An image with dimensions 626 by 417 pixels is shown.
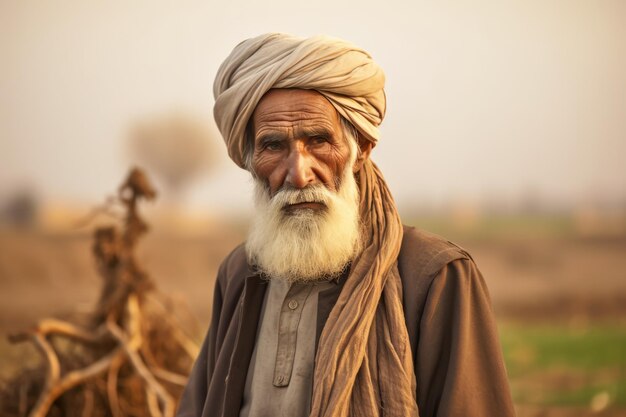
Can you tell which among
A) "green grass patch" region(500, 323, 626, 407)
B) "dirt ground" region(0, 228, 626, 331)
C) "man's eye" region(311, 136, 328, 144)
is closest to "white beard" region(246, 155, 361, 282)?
"man's eye" region(311, 136, 328, 144)

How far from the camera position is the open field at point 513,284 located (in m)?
9.34

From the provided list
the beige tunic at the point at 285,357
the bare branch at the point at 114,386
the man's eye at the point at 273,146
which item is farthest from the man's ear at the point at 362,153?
the bare branch at the point at 114,386

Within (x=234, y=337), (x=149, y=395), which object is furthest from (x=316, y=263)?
(x=149, y=395)

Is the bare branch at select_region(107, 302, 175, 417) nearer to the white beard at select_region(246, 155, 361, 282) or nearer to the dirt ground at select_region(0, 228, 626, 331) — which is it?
the white beard at select_region(246, 155, 361, 282)

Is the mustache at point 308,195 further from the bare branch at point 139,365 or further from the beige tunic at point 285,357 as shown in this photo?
the bare branch at point 139,365

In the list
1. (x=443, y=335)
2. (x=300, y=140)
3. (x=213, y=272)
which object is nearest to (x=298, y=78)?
(x=300, y=140)

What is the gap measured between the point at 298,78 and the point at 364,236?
1.91 ft

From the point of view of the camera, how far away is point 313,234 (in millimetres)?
2566

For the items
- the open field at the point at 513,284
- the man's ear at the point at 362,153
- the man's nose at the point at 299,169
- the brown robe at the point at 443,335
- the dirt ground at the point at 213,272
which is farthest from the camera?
the dirt ground at the point at 213,272

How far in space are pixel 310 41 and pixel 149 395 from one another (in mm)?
2515

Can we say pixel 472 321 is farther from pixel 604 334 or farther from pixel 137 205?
pixel 604 334

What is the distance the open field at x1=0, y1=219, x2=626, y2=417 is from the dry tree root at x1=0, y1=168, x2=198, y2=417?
4.90 m

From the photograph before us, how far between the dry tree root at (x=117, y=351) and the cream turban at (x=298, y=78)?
6.13 ft

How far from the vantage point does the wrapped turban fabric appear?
7.36 feet
